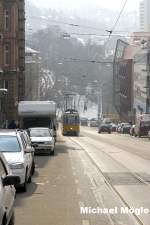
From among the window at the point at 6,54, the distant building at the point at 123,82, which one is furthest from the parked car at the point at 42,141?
the distant building at the point at 123,82

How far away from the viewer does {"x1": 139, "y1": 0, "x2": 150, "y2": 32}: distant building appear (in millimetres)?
120706

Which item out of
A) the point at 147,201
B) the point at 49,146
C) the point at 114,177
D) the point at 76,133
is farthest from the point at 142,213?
the point at 76,133

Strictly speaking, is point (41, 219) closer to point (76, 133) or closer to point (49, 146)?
point (49, 146)

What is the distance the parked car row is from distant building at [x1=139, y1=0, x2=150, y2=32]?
84.8 metres

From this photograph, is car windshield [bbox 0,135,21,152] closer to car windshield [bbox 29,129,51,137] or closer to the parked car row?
the parked car row

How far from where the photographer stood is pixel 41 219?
12039 mm

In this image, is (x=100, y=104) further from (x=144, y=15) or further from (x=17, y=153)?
(x=17, y=153)

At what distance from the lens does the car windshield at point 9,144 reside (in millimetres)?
18125

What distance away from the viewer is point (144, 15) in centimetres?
13050

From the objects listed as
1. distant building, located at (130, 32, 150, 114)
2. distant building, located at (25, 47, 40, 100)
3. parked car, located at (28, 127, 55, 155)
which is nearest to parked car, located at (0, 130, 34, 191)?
parked car, located at (28, 127, 55, 155)

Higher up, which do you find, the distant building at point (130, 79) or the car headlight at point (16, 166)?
the distant building at point (130, 79)

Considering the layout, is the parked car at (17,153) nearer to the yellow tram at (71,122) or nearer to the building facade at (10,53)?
the building facade at (10,53)

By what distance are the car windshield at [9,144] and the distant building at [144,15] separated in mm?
99773

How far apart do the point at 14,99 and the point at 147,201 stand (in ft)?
198
